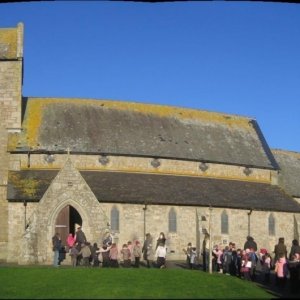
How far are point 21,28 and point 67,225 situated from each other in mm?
16870

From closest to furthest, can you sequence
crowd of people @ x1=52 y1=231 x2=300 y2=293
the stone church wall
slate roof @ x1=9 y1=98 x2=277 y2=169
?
crowd of people @ x1=52 y1=231 x2=300 y2=293 → the stone church wall → slate roof @ x1=9 y1=98 x2=277 y2=169

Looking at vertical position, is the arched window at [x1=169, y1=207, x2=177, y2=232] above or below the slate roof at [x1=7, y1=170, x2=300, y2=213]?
below

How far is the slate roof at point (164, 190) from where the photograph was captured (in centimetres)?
3749

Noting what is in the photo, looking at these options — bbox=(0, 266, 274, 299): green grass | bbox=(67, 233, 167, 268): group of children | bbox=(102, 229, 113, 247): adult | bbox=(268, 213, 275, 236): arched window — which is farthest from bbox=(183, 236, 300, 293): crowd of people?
bbox=(268, 213, 275, 236): arched window

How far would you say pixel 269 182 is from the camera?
48.4 meters

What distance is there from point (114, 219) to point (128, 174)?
513 cm

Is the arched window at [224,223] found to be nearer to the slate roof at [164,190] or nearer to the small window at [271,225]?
the slate roof at [164,190]

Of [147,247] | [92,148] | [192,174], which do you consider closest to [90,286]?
[147,247]

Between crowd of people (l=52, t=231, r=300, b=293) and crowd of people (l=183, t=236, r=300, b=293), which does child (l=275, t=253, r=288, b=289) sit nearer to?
crowd of people (l=183, t=236, r=300, b=293)

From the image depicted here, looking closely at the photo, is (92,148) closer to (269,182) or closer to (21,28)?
(21,28)

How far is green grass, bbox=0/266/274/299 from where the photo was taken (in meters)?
16.5

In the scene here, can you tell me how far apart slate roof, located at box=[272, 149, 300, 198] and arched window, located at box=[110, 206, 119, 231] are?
18858mm

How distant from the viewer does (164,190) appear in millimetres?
40219

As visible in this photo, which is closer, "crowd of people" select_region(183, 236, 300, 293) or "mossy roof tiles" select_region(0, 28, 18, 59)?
"crowd of people" select_region(183, 236, 300, 293)
